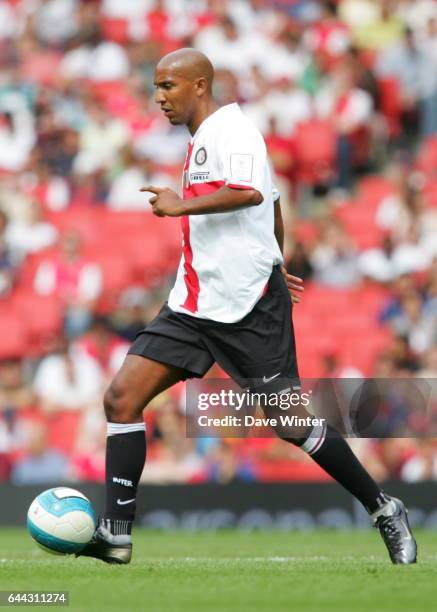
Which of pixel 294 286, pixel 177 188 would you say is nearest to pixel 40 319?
pixel 177 188

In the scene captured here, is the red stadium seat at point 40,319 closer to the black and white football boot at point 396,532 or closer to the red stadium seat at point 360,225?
the red stadium seat at point 360,225

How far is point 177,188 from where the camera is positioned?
15703 mm

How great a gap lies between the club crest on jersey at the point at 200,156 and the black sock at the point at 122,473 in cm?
121

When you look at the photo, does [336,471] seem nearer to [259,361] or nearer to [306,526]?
[259,361]

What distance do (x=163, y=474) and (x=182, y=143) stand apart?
17.3 feet

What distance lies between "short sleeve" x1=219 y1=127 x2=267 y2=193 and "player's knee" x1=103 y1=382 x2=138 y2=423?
1037 mm

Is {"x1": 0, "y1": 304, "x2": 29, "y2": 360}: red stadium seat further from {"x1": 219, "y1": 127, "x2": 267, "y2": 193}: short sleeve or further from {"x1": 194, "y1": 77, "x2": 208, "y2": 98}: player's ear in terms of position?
{"x1": 219, "y1": 127, "x2": 267, "y2": 193}: short sleeve

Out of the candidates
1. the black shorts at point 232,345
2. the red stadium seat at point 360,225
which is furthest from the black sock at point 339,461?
the red stadium seat at point 360,225

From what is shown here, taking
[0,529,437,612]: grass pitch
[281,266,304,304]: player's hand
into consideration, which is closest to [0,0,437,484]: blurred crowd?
[0,529,437,612]: grass pitch

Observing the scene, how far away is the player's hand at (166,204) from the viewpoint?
6.33 metres

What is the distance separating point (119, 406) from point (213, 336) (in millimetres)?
522

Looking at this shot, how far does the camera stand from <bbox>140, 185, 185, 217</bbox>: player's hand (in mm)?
6328

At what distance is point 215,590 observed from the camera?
561 cm

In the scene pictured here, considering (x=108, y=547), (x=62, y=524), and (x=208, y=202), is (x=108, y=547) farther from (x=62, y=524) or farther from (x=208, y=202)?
(x=208, y=202)
